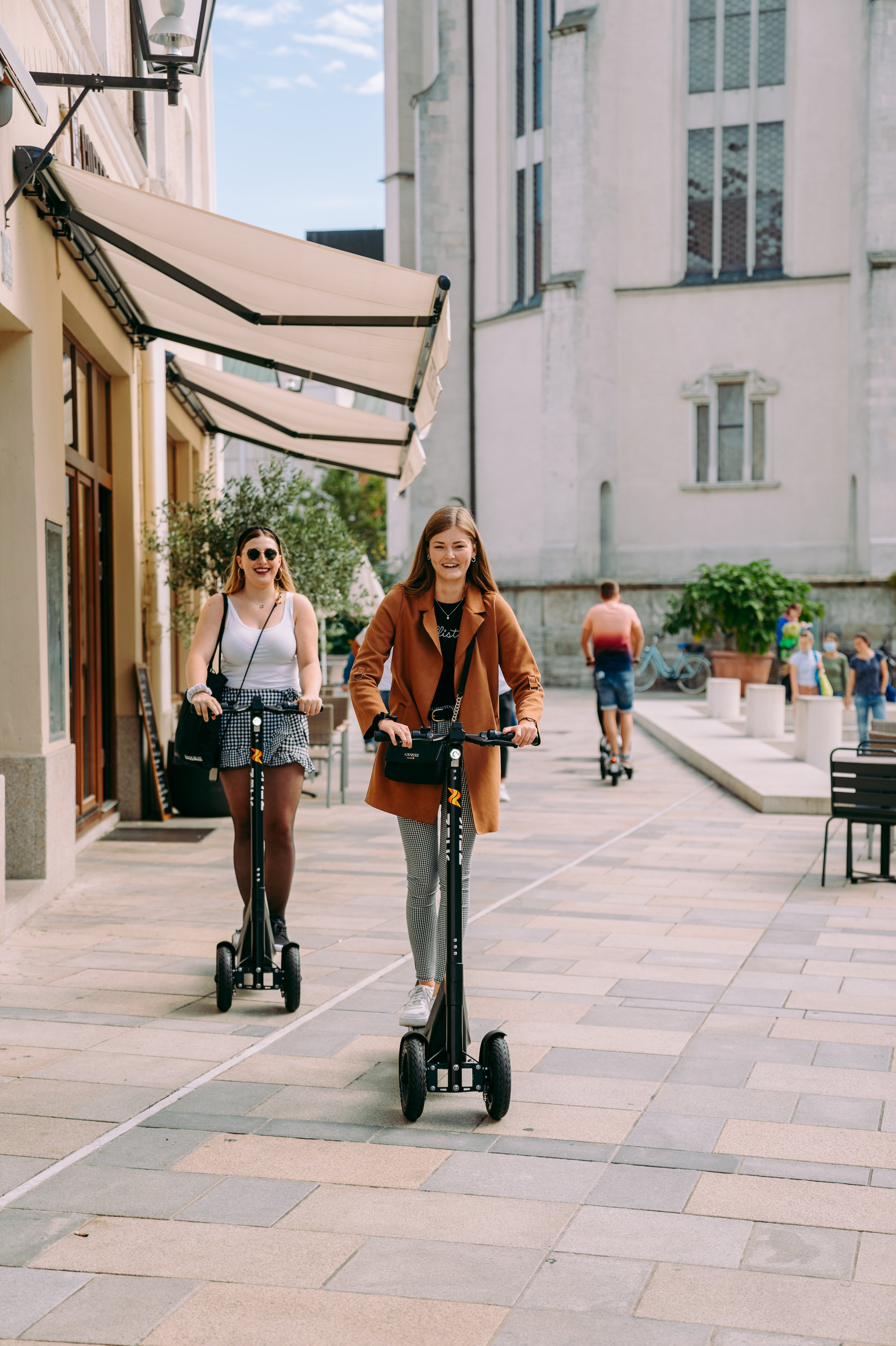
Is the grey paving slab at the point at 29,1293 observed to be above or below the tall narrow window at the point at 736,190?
below

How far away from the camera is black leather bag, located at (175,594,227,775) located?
5.05 metres

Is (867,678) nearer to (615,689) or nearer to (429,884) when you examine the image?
(615,689)

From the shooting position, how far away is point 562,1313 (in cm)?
272

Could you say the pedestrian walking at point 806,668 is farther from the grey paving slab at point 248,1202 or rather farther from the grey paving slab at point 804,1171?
the grey paving slab at point 248,1202

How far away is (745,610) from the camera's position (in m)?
23.7

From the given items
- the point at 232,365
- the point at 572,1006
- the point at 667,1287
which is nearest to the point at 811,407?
the point at 232,365

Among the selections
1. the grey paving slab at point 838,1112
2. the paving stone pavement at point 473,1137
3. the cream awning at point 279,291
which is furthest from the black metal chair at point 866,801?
the grey paving slab at point 838,1112

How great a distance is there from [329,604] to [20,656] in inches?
192

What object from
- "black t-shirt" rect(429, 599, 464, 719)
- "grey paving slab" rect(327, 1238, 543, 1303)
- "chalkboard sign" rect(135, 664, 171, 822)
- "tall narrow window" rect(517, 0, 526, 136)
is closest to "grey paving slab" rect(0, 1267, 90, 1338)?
"grey paving slab" rect(327, 1238, 543, 1303)

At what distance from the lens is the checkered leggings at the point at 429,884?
423cm

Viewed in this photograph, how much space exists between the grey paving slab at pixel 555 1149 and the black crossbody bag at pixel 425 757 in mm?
979

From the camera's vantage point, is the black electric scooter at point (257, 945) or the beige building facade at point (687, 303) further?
the beige building facade at point (687, 303)

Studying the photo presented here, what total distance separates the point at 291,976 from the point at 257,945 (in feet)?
0.58

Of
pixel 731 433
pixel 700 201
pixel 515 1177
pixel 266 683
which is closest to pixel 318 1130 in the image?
pixel 515 1177
